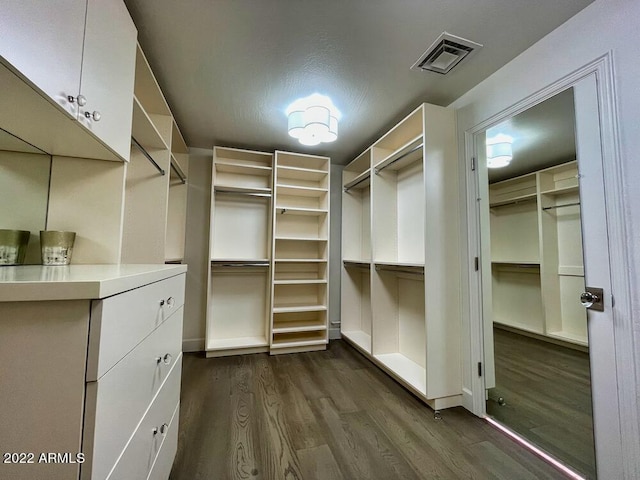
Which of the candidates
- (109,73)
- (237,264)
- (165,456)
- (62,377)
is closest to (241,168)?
(237,264)

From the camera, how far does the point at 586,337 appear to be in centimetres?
131

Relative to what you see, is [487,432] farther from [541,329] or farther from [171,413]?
[171,413]

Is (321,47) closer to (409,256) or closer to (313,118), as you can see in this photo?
(313,118)

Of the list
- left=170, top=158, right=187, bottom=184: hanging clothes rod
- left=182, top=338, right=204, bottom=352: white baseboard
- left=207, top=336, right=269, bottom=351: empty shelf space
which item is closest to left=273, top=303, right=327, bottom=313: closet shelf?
left=207, top=336, right=269, bottom=351: empty shelf space

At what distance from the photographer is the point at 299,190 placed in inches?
127

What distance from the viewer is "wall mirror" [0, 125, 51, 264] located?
108 cm

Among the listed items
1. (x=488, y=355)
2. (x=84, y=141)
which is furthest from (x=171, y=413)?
(x=488, y=355)

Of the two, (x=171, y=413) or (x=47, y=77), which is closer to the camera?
(x=47, y=77)

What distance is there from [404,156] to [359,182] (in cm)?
93

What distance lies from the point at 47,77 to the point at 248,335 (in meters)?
2.89

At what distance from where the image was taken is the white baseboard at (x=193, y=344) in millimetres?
2980

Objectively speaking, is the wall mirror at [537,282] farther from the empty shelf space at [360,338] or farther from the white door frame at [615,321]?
the empty shelf space at [360,338]

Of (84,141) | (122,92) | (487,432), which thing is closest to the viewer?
(84,141)

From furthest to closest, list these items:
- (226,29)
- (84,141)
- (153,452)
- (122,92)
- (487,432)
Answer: (487,432) < (226,29) < (122,92) < (84,141) < (153,452)
